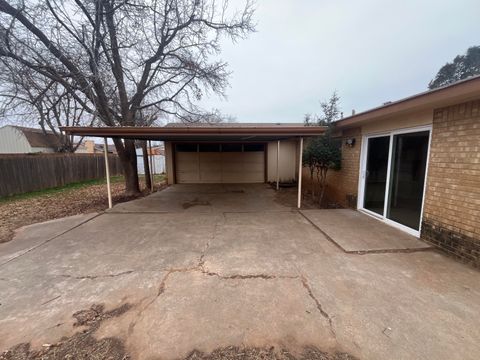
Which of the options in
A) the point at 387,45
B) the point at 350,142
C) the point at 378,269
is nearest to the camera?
the point at 378,269

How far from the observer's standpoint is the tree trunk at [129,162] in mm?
7504

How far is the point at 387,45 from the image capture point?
9.29 meters

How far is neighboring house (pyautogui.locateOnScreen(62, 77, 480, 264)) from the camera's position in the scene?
294cm

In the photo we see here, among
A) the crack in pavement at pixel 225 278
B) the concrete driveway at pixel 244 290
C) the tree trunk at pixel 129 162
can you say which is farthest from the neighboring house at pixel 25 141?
the crack in pavement at pixel 225 278

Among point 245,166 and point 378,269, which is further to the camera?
point 245,166

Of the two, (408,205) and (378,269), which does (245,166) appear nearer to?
(408,205)

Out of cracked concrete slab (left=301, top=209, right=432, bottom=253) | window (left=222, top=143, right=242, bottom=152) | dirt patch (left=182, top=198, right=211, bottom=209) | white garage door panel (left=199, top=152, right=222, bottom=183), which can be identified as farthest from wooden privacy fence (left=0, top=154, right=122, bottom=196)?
cracked concrete slab (left=301, top=209, right=432, bottom=253)

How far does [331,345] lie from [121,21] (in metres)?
8.45

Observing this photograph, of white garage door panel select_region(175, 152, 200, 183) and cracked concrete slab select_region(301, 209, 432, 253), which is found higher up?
white garage door panel select_region(175, 152, 200, 183)

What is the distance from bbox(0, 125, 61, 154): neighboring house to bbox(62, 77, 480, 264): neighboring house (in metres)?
22.8

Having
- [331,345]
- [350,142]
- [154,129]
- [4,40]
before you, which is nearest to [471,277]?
[331,345]

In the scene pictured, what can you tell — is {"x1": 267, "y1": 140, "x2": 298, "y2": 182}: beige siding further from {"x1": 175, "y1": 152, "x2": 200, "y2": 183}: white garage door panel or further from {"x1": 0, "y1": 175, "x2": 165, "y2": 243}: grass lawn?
{"x1": 0, "y1": 175, "x2": 165, "y2": 243}: grass lawn

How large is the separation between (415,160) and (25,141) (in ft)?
96.2

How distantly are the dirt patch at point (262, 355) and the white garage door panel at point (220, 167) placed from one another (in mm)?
9448
